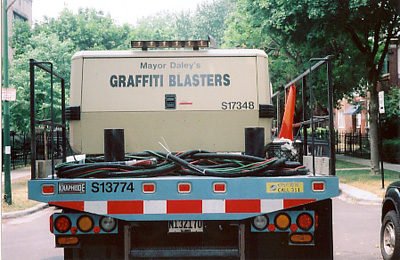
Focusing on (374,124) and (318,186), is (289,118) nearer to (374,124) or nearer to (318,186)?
(318,186)

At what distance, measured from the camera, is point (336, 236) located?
862 cm

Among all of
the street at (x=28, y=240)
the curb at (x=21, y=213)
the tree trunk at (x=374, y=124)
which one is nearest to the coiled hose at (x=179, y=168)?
the street at (x=28, y=240)

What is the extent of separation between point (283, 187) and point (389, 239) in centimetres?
265

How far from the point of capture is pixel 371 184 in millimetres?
15914

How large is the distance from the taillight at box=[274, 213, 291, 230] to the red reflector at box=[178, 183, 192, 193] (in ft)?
2.77

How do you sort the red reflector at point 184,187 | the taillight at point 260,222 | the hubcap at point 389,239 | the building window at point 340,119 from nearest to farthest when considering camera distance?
the red reflector at point 184,187 → the taillight at point 260,222 → the hubcap at point 389,239 → the building window at point 340,119

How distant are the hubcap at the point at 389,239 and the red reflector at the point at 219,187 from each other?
9.34 feet

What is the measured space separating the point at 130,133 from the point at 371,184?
11340 millimetres

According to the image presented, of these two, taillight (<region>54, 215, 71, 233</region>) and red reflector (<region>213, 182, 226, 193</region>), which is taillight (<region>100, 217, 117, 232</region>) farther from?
red reflector (<region>213, 182, 226, 193</region>)

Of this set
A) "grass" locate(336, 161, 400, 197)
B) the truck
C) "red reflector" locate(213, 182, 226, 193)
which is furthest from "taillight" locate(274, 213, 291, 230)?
"grass" locate(336, 161, 400, 197)

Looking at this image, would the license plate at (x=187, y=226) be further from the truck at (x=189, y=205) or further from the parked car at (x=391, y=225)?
the parked car at (x=391, y=225)

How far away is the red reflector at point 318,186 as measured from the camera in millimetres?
4473

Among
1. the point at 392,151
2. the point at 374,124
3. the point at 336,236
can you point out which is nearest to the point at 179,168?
the point at 336,236

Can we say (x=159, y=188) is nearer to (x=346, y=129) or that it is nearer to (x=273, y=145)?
(x=273, y=145)
